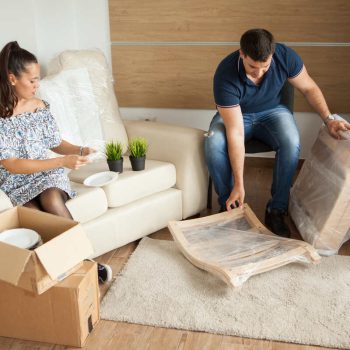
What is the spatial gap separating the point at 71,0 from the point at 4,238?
78.0 inches

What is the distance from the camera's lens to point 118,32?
320 cm

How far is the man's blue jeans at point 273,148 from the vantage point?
240 cm

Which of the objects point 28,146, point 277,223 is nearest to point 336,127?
point 277,223

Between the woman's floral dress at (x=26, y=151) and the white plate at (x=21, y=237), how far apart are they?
252 millimetres

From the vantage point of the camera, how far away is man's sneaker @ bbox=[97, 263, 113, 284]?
2049 millimetres

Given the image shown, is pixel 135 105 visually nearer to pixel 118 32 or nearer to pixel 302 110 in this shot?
pixel 118 32

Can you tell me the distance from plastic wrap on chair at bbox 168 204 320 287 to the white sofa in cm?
17

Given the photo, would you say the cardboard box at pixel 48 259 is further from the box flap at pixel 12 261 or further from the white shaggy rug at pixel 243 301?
the white shaggy rug at pixel 243 301

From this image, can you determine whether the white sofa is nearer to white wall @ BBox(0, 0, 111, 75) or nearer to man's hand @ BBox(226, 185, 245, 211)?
man's hand @ BBox(226, 185, 245, 211)

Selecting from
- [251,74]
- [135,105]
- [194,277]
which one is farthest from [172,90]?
[194,277]

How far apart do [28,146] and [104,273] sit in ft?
1.99

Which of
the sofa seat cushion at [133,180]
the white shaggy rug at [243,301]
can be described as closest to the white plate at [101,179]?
the sofa seat cushion at [133,180]

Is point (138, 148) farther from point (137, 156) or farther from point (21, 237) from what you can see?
point (21, 237)

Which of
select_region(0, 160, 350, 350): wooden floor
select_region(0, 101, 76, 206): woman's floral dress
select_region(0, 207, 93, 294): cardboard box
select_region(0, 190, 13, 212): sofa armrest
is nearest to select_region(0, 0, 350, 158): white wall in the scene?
select_region(0, 101, 76, 206): woman's floral dress
